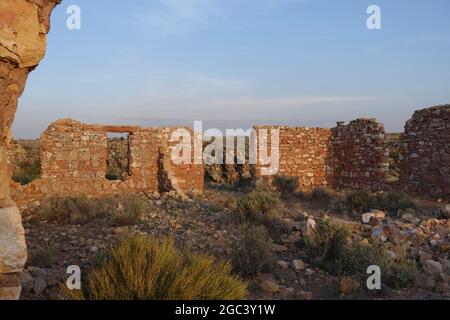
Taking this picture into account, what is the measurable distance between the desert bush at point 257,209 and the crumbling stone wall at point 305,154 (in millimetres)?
6382

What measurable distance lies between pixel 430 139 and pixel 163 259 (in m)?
10.1

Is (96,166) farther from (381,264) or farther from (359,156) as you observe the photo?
(359,156)

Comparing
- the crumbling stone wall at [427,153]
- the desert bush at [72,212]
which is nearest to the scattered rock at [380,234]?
the desert bush at [72,212]

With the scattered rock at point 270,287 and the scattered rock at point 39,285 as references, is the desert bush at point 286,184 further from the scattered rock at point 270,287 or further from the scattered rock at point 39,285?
the scattered rock at point 39,285

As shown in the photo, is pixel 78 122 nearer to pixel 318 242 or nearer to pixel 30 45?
pixel 318 242

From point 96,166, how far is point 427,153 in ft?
30.4

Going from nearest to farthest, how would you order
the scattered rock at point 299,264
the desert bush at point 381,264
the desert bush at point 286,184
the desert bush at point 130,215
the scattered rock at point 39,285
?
the scattered rock at point 39,285, the desert bush at point 381,264, the scattered rock at point 299,264, the desert bush at point 130,215, the desert bush at point 286,184

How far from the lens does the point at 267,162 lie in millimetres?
14422

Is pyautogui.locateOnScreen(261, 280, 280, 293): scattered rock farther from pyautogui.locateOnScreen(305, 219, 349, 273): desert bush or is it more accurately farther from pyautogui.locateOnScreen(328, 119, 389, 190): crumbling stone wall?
pyautogui.locateOnScreen(328, 119, 389, 190): crumbling stone wall

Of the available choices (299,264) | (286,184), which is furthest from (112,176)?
(299,264)

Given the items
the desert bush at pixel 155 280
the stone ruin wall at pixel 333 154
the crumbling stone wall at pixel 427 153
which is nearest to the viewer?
the desert bush at pixel 155 280

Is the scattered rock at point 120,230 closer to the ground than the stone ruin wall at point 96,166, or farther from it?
closer to the ground

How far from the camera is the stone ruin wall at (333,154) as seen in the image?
13.6 meters
